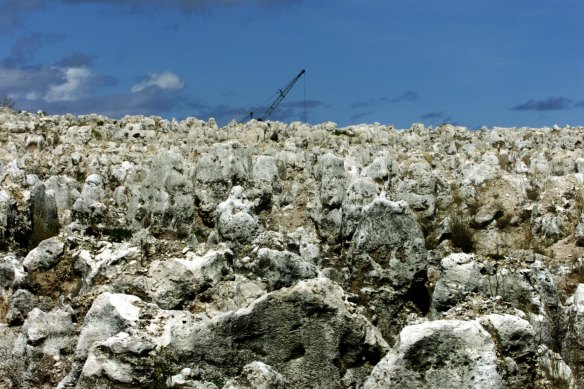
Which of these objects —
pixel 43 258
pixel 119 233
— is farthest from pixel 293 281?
pixel 119 233

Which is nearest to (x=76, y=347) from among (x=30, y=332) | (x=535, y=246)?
(x=30, y=332)

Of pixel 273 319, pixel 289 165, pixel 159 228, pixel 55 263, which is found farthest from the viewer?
pixel 289 165

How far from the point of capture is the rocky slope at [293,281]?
7.53m

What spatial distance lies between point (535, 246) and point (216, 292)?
27.0 ft

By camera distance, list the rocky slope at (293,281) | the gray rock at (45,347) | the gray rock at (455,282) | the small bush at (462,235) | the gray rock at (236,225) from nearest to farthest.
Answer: the rocky slope at (293,281) → the gray rock at (45,347) → the gray rock at (455,282) → the gray rock at (236,225) → the small bush at (462,235)

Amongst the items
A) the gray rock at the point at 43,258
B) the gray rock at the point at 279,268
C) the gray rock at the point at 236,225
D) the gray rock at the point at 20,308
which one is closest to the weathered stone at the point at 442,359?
the gray rock at the point at 279,268

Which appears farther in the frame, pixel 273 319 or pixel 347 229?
pixel 347 229

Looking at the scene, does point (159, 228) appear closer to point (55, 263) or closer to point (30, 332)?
point (55, 263)

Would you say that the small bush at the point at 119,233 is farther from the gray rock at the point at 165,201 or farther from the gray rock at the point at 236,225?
the gray rock at the point at 236,225

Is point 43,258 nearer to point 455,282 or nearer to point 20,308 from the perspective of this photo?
point 20,308

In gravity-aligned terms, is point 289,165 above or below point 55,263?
above

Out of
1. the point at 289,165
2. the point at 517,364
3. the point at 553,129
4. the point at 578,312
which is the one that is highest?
the point at 553,129

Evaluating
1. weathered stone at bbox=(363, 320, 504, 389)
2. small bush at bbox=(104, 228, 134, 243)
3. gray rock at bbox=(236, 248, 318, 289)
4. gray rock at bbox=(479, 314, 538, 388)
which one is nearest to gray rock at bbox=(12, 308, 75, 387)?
gray rock at bbox=(236, 248, 318, 289)

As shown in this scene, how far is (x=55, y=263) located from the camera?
1195cm
